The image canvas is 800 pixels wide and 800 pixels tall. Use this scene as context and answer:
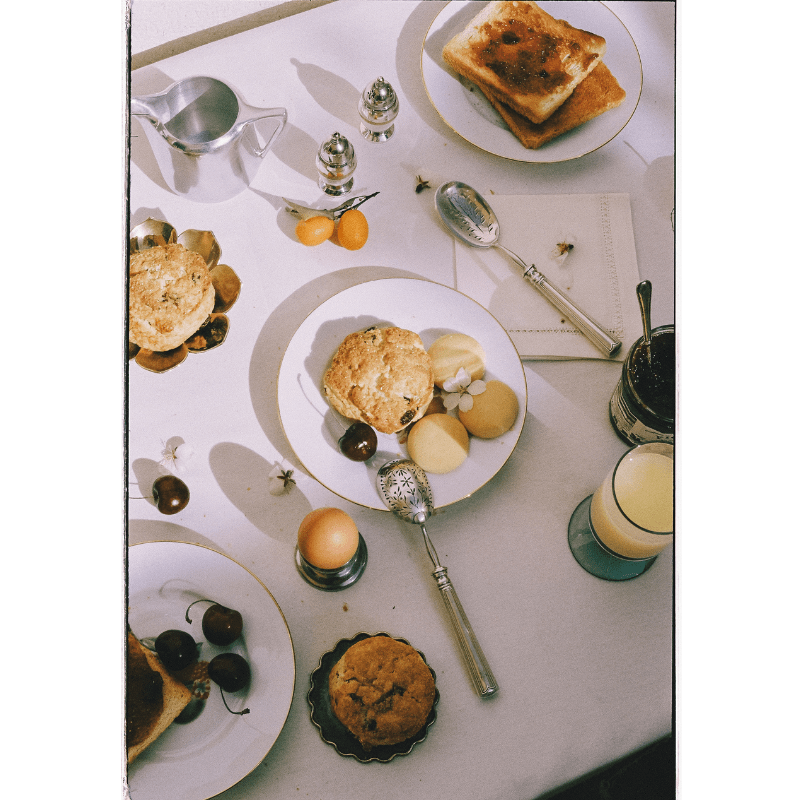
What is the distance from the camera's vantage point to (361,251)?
0.80 meters

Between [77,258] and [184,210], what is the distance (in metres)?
0.28

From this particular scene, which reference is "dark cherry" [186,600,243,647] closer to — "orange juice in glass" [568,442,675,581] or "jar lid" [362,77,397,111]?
"orange juice in glass" [568,442,675,581]

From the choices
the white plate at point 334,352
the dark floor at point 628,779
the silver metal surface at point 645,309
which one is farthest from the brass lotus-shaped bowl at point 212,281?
the dark floor at point 628,779

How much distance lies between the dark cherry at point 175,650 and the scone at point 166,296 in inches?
14.1

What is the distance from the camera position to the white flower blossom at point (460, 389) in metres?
0.71

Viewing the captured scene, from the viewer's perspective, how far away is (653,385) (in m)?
0.66

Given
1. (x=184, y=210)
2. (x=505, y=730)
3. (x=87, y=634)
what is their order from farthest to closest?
1. (x=184, y=210)
2. (x=505, y=730)
3. (x=87, y=634)

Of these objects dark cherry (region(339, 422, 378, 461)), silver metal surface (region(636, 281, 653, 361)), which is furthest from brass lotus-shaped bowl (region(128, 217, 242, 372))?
silver metal surface (region(636, 281, 653, 361))

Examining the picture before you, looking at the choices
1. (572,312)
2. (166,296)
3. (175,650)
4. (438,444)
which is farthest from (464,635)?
(166,296)

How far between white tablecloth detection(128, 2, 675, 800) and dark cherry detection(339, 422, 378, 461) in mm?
77

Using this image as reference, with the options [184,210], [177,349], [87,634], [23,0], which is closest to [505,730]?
[87,634]

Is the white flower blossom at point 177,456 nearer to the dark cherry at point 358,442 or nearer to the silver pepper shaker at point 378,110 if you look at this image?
the dark cherry at point 358,442

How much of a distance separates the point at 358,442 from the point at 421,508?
0.38 ft

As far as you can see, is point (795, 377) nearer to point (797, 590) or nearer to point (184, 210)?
point (797, 590)
